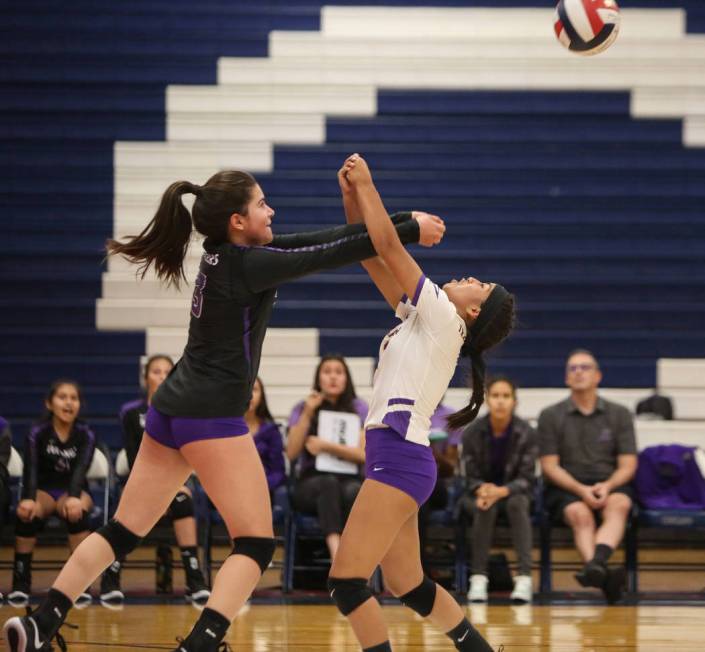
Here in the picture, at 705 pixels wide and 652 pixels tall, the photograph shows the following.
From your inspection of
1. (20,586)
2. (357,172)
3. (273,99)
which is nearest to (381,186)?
(273,99)

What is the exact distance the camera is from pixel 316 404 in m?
7.17

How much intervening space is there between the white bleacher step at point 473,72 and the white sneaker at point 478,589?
13.4 ft

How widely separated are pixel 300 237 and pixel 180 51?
5698 mm

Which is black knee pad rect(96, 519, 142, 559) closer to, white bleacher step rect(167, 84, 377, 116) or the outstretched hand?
the outstretched hand

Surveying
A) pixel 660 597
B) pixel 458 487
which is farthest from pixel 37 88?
pixel 660 597

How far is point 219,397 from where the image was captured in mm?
3676

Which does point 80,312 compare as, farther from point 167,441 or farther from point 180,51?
A: point 167,441

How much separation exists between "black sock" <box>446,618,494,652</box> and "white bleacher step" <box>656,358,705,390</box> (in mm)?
5219

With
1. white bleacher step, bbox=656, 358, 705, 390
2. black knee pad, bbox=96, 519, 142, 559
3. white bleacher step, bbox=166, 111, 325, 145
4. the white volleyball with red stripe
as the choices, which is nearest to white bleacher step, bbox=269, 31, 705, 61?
white bleacher step, bbox=166, 111, 325, 145

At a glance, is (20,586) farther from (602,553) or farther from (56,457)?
(602,553)

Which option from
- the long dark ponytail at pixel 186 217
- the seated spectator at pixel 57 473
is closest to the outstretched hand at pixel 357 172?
the long dark ponytail at pixel 186 217

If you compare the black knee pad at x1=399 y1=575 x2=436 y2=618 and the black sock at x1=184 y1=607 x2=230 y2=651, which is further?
the black knee pad at x1=399 y1=575 x2=436 y2=618

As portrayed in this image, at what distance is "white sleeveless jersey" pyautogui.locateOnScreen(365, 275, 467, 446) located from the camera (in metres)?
3.72

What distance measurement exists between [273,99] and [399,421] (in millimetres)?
5808
